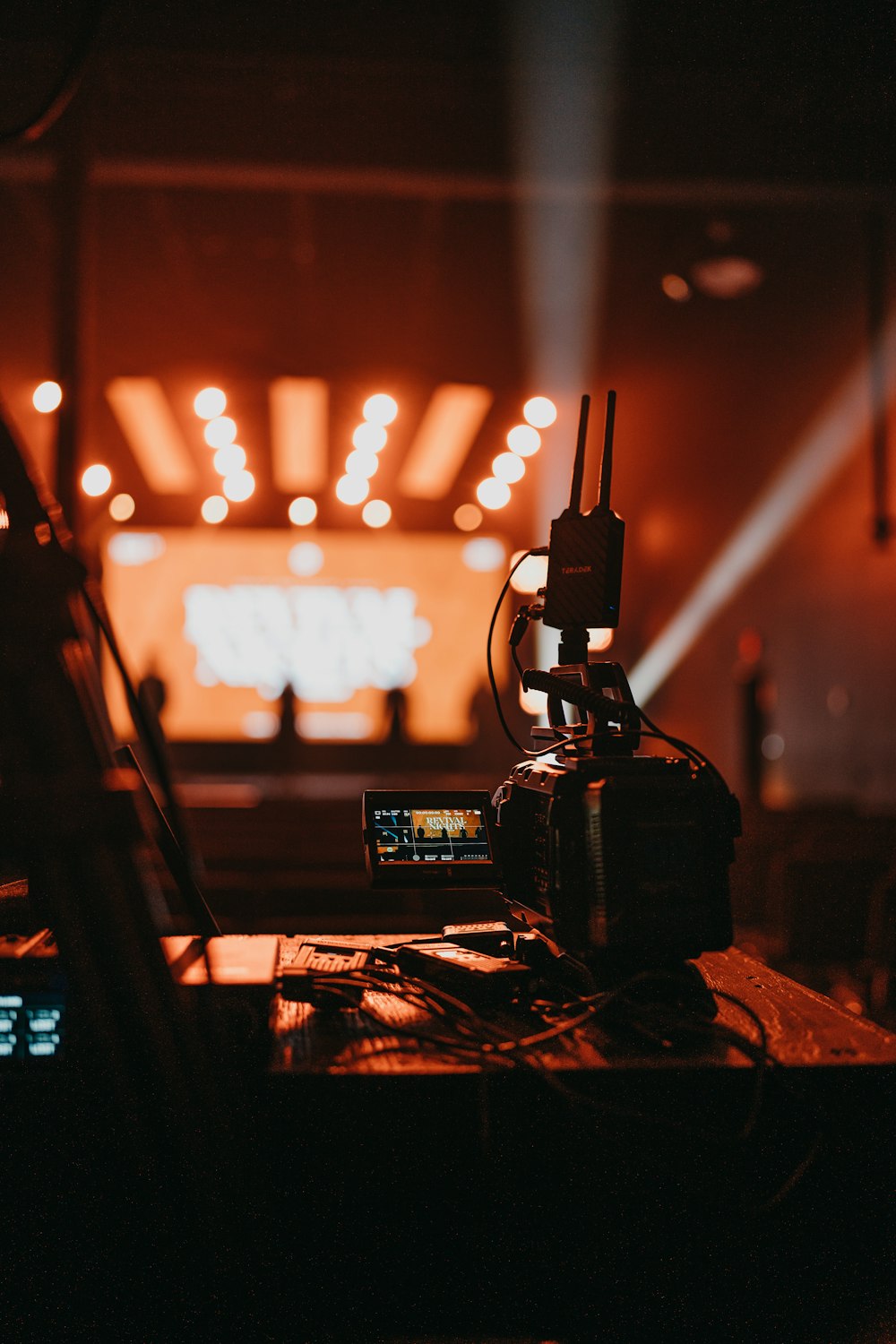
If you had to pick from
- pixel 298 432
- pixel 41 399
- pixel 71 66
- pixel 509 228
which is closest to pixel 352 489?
pixel 298 432

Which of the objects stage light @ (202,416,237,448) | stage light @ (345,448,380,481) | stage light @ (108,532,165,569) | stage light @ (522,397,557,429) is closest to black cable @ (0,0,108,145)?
stage light @ (202,416,237,448)

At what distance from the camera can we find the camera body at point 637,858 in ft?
3.58

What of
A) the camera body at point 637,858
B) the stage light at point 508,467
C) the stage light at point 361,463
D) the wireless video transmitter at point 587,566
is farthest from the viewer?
the stage light at point 508,467

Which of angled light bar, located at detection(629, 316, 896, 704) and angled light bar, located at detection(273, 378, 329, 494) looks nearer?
angled light bar, located at detection(629, 316, 896, 704)

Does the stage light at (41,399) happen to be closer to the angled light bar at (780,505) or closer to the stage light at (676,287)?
the stage light at (676,287)

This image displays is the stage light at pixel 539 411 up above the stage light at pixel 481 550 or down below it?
above

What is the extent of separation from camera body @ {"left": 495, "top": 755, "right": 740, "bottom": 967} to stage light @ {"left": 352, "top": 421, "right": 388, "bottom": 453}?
621 cm

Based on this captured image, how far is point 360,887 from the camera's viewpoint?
416 centimetres

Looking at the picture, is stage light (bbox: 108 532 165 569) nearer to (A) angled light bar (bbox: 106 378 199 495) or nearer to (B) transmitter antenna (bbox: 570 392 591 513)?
(A) angled light bar (bbox: 106 378 199 495)

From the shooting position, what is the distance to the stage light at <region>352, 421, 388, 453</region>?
7.05m

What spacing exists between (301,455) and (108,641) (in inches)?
314

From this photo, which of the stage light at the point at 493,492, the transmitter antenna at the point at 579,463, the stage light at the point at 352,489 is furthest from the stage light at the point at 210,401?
the transmitter antenna at the point at 579,463

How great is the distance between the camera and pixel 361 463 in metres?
8.09

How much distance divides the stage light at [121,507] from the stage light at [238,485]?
1085 millimetres
